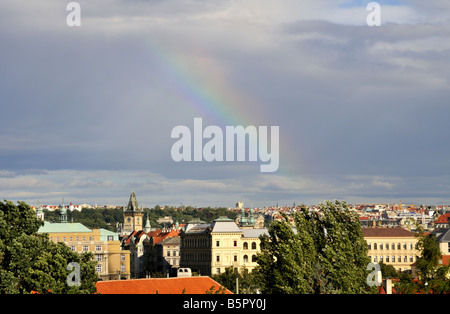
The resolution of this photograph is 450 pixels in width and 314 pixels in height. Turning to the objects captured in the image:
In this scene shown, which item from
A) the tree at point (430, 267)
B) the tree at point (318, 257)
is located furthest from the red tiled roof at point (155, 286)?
the tree at point (430, 267)

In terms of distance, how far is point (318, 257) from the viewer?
7406 centimetres

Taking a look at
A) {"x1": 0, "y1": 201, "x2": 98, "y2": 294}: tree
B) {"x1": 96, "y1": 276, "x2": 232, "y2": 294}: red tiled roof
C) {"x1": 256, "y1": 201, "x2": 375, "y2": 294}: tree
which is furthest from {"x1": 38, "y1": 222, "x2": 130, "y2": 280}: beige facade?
{"x1": 0, "y1": 201, "x2": 98, "y2": 294}: tree

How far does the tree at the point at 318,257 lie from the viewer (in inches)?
2761

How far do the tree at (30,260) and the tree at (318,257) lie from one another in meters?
16.5

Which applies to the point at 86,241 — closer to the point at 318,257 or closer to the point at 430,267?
the point at 318,257

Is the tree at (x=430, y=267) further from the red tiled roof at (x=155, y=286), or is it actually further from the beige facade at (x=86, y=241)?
the beige facade at (x=86, y=241)

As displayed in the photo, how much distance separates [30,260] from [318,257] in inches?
941

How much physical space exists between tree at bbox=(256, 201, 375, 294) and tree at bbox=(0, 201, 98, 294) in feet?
54.1

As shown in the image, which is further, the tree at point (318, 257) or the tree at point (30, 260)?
the tree at point (318, 257)

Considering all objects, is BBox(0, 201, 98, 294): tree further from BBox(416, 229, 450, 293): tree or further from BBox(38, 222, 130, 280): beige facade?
BBox(38, 222, 130, 280): beige facade

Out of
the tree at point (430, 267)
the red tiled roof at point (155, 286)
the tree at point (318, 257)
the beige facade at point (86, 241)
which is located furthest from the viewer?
the beige facade at point (86, 241)

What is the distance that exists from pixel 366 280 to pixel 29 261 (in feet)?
88.6
